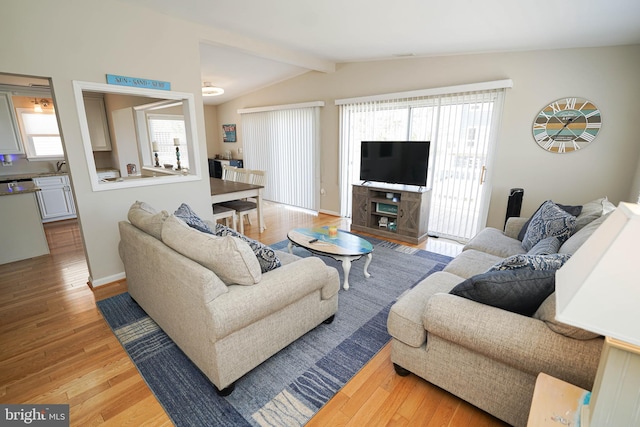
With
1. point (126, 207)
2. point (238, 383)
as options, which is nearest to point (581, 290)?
point (238, 383)

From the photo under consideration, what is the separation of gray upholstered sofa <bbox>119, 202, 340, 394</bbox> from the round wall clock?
3.17m

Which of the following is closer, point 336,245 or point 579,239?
point 579,239

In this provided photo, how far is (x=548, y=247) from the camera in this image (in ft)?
6.89

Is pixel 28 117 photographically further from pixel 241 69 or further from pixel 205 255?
pixel 205 255

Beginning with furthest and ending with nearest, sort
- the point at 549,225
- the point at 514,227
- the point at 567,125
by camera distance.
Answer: the point at 567,125, the point at 514,227, the point at 549,225

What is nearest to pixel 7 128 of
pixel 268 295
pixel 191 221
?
pixel 191 221

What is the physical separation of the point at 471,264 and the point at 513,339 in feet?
3.85

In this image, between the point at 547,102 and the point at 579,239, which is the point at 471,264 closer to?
the point at 579,239

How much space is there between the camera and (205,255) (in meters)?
1.67

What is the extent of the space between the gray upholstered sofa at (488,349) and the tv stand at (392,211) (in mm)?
2236

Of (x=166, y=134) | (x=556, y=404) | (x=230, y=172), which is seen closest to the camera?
(x=556, y=404)

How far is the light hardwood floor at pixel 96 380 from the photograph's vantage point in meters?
1.60

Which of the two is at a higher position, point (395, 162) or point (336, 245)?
point (395, 162)

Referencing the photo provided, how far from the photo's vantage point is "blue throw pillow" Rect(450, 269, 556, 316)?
139cm
